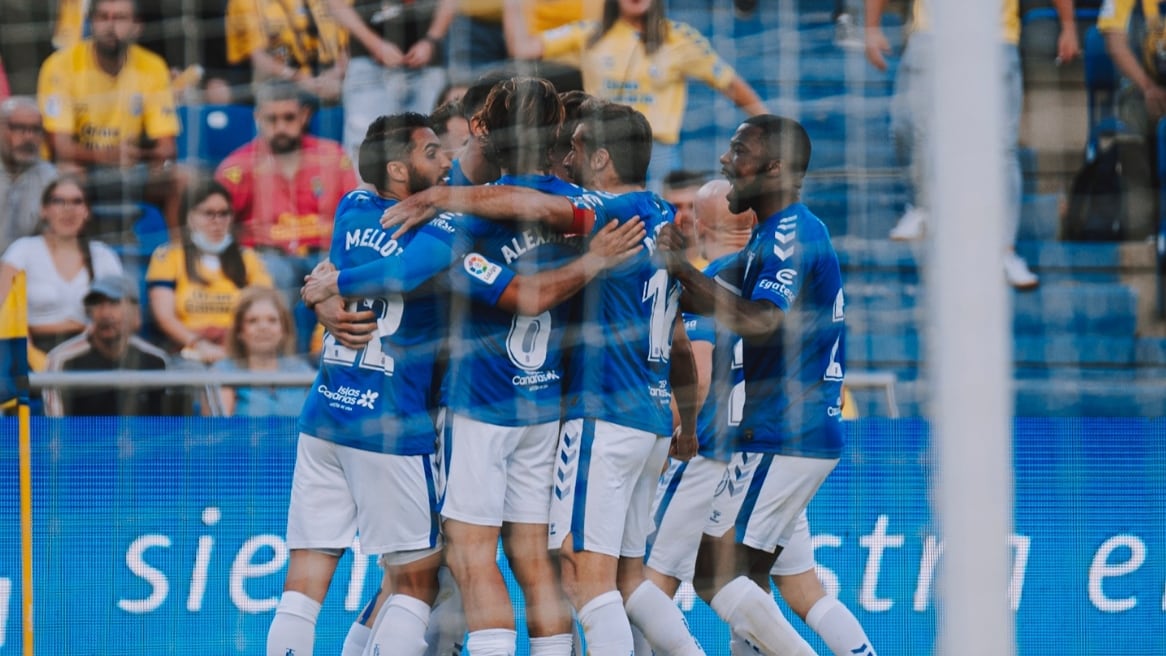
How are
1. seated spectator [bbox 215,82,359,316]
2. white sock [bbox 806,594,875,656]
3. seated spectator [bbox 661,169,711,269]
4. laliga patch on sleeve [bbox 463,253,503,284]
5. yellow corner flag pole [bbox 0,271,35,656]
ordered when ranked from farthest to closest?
seated spectator [bbox 215,82,359,316]
seated spectator [bbox 661,169,711,269]
yellow corner flag pole [bbox 0,271,35,656]
white sock [bbox 806,594,875,656]
laliga patch on sleeve [bbox 463,253,503,284]

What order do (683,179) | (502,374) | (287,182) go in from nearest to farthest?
(502,374)
(683,179)
(287,182)

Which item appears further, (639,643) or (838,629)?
(639,643)

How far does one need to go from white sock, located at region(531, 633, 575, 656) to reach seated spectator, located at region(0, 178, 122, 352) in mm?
2077

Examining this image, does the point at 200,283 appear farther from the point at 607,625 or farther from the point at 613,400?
the point at 607,625

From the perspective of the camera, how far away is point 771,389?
3.84 metres

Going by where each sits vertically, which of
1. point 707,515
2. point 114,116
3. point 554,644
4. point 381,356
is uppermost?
point 114,116

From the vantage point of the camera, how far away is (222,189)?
16.5 feet

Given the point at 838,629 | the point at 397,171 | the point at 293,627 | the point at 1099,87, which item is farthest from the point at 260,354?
the point at 1099,87

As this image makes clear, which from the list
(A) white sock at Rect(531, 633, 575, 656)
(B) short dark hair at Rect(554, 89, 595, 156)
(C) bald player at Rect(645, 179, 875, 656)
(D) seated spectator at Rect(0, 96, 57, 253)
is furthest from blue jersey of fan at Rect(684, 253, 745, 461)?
(D) seated spectator at Rect(0, 96, 57, 253)

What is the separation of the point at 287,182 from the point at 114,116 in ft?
Answer: 2.01

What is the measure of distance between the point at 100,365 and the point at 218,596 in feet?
3.11

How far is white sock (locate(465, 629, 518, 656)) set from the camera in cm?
354

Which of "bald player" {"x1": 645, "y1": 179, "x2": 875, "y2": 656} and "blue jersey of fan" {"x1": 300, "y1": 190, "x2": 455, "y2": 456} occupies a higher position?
"blue jersey of fan" {"x1": 300, "y1": 190, "x2": 455, "y2": 456}

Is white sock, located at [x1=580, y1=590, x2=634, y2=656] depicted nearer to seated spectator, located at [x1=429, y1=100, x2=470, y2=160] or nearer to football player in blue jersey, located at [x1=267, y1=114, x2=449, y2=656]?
football player in blue jersey, located at [x1=267, y1=114, x2=449, y2=656]
